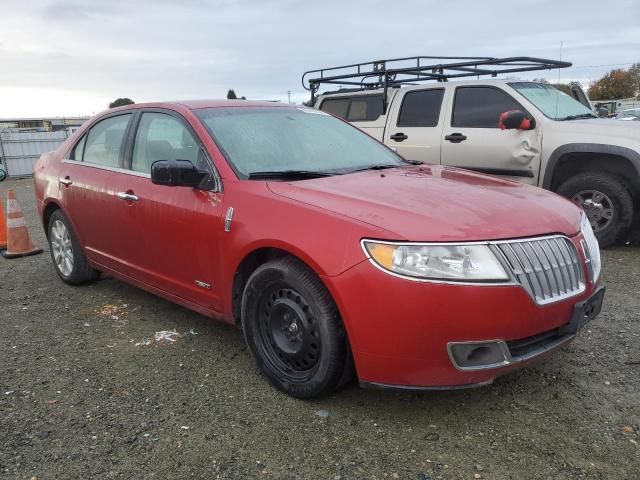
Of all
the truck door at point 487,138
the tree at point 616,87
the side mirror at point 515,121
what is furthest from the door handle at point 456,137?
the tree at point 616,87

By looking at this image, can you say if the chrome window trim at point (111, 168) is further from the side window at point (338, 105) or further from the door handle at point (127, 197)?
the side window at point (338, 105)

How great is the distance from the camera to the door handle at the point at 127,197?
153 inches

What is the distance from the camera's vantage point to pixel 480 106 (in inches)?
271

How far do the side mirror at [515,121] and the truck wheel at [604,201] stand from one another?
772 mm

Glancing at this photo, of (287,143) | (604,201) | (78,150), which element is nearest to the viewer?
(287,143)

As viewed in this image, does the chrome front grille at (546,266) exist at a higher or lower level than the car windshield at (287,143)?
lower

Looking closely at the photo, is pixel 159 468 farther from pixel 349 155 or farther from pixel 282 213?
pixel 349 155

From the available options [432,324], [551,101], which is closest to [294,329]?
[432,324]

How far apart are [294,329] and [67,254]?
3.11 metres

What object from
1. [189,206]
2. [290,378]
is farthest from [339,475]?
[189,206]

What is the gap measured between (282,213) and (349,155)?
1068 millimetres

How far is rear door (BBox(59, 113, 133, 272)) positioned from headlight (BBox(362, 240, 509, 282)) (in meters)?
2.51

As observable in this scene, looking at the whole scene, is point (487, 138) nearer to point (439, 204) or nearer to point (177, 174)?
point (439, 204)

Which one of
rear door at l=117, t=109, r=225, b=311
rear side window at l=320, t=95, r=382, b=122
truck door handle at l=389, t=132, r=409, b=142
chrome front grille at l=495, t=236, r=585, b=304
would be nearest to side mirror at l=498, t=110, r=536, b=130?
truck door handle at l=389, t=132, r=409, b=142
